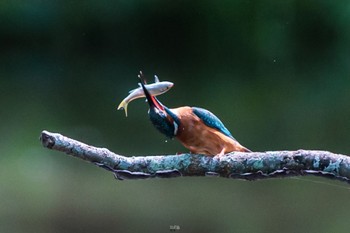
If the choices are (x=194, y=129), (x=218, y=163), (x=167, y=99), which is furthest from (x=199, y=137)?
(x=167, y=99)

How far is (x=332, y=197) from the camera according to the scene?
285 cm

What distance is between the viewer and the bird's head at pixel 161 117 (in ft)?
4.59

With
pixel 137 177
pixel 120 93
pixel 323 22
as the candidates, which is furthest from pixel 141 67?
pixel 137 177

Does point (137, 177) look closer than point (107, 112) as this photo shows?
Yes

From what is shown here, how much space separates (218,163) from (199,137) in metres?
0.16

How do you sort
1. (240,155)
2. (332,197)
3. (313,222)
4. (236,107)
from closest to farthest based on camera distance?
1. (240,155)
2. (313,222)
3. (332,197)
4. (236,107)

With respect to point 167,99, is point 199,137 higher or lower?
lower

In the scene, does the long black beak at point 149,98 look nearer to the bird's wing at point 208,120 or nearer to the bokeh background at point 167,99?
the bird's wing at point 208,120

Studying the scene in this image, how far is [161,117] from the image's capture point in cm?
141

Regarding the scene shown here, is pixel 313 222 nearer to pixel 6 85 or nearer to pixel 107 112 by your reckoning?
pixel 107 112

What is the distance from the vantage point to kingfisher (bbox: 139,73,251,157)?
143 centimetres

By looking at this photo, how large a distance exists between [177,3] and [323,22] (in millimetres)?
863

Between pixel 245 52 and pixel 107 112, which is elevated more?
pixel 245 52

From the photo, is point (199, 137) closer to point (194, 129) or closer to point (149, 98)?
point (194, 129)
